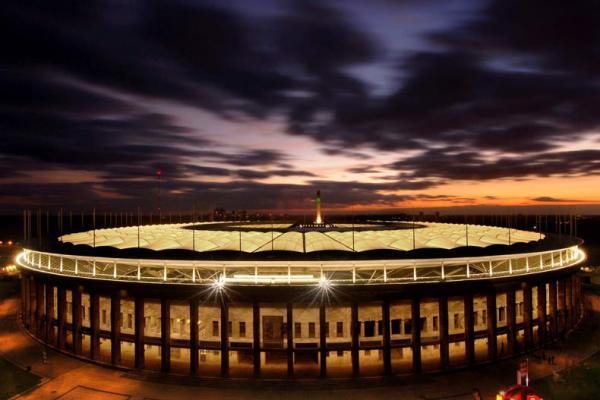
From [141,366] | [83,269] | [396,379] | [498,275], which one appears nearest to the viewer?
[396,379]

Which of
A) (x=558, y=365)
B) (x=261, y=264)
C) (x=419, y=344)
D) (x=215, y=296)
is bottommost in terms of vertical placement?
(x=558, y=365)

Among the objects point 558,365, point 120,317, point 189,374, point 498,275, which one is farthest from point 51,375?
point 558,365

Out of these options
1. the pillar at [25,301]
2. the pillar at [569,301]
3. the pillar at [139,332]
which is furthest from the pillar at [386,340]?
the pillar at [25,301]

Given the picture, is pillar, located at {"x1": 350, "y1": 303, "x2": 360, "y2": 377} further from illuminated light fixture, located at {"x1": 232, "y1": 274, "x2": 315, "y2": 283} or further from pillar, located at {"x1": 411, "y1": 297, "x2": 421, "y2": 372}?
pillar, located at {"x1": 411, "y1": 297, "x2": 421, "y2": 372}

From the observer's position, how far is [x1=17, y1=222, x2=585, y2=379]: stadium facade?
1474 inches

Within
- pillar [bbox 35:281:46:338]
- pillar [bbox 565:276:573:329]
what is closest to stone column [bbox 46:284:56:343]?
pillar [bbox 35:281:46:338]

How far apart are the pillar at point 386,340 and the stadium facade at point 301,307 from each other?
0.09 metres

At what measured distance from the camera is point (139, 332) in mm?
38844

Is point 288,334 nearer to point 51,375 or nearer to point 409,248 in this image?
point 409,248

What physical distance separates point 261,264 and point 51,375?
20.4 meters

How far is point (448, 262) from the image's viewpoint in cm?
4069

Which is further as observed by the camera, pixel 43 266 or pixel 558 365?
pixel 43 266

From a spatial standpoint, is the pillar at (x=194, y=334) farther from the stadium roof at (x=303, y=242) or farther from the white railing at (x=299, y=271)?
the stadium roof at (x=303, y=242)

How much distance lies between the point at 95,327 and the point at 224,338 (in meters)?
13.2
